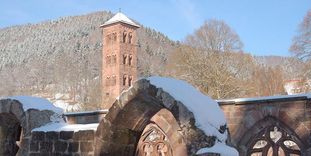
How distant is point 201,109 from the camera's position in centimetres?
390

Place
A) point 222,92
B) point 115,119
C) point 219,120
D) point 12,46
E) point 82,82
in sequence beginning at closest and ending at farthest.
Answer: point 219,120 < point 115,119 < point 222,92 < point 82,82 < point 12,46

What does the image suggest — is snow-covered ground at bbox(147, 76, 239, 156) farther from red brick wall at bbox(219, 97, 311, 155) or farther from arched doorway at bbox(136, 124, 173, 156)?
red brick wall at bbox(219, 97, 311, 155)

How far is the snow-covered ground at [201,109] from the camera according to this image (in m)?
3.71

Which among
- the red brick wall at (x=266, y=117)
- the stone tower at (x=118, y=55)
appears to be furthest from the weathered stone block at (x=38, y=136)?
the stone tower at (x=118, y=55)

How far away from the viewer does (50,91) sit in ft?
260

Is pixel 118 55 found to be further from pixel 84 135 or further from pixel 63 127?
pixel 84 135

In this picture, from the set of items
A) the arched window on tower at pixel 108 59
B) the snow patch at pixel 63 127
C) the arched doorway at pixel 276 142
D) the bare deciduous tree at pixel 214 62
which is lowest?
the arched doorway at pixel 276 142

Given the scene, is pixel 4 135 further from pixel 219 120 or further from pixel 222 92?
pixel 222 92

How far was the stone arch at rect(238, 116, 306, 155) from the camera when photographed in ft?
30.4

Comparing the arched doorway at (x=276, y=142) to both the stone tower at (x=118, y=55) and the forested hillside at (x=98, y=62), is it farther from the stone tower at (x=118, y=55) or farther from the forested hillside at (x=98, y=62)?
the stone tower at (x=118, y=55)

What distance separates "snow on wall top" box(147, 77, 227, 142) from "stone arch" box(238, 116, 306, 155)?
572cm

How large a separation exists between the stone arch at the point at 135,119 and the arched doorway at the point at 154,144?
3.93 metres

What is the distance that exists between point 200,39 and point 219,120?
84.5 feet

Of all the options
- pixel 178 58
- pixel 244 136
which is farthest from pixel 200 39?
pixel 244 136
